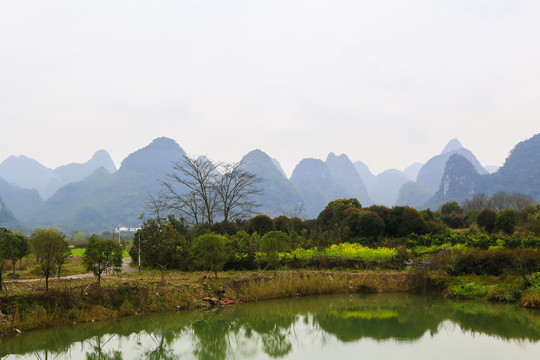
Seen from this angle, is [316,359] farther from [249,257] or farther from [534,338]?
[249,257]

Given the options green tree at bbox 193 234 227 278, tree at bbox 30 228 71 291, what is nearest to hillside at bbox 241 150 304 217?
green tree at bbox 193 234 227 278

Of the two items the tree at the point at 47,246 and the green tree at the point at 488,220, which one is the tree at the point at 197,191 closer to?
the tree at the point at 47,246

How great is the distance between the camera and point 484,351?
10.3 meters

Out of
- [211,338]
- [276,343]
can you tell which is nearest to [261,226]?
[211,338]

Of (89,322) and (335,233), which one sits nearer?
(89,322)

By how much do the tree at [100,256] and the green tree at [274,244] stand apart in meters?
6.17

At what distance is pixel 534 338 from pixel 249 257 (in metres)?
12.6

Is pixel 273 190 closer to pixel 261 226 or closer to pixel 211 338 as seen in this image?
pixel 261 226

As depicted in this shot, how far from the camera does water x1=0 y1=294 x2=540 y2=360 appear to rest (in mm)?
10680

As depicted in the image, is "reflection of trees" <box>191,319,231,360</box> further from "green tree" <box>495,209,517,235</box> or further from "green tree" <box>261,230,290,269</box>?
"green tree" <box>495,209,517,235</box>

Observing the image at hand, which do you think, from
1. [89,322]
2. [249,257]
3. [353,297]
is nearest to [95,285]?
[89,322]

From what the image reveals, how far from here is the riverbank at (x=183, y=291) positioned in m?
12.9

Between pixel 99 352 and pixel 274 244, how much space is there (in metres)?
9.01

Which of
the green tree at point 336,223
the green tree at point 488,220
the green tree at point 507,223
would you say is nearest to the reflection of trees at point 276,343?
the green tree at point 336,223
